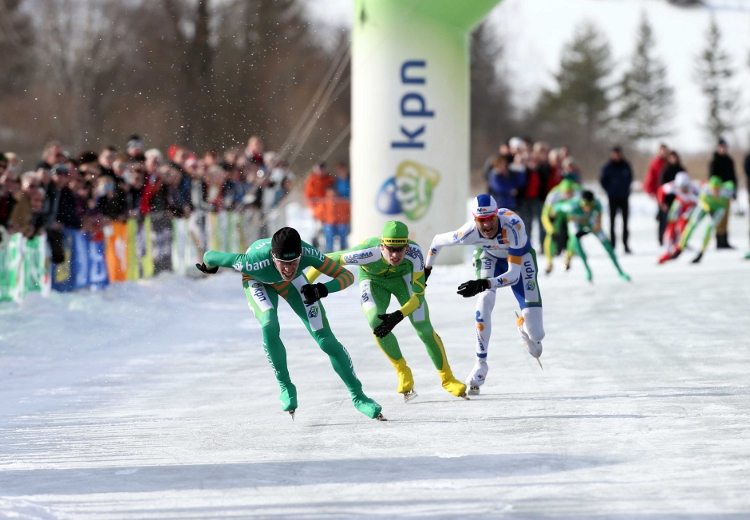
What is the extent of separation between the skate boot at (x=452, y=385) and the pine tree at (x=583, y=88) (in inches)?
2442

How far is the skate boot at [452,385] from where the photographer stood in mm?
7520

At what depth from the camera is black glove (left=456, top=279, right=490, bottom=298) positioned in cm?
747

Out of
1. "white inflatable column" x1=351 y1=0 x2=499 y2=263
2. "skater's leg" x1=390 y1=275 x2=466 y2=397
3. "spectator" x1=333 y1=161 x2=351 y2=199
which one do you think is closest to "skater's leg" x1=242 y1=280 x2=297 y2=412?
"skater's leg" x1=390 y1=275 x2=466 y2=397

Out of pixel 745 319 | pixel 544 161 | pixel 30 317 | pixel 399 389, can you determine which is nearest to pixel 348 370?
pixel 399 389

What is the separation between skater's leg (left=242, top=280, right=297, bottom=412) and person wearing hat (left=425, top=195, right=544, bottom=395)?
1267 mm

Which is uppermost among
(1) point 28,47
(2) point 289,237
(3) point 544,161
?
(1) point 28,47

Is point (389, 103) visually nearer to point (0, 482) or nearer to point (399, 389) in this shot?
point (399, 389)

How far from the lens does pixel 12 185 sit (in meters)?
10.6

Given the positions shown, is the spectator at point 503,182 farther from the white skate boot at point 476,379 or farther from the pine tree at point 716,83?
the pine tree at point 716,83

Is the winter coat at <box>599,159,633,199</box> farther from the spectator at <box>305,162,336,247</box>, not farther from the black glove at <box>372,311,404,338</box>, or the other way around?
the black glove at <box>372,311,404,338</box>

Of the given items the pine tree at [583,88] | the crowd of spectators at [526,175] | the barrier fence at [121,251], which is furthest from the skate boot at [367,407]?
the pine tree at [583,88]

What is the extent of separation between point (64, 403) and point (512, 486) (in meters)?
3.78

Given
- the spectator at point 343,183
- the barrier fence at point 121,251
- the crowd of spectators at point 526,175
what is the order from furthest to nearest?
the spectator at point 343,183
the crowd of spectators at point 526,175
the barrier fence at point 121,251

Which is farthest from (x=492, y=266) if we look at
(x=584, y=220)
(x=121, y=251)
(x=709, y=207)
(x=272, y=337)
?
(x=709, y=207)
